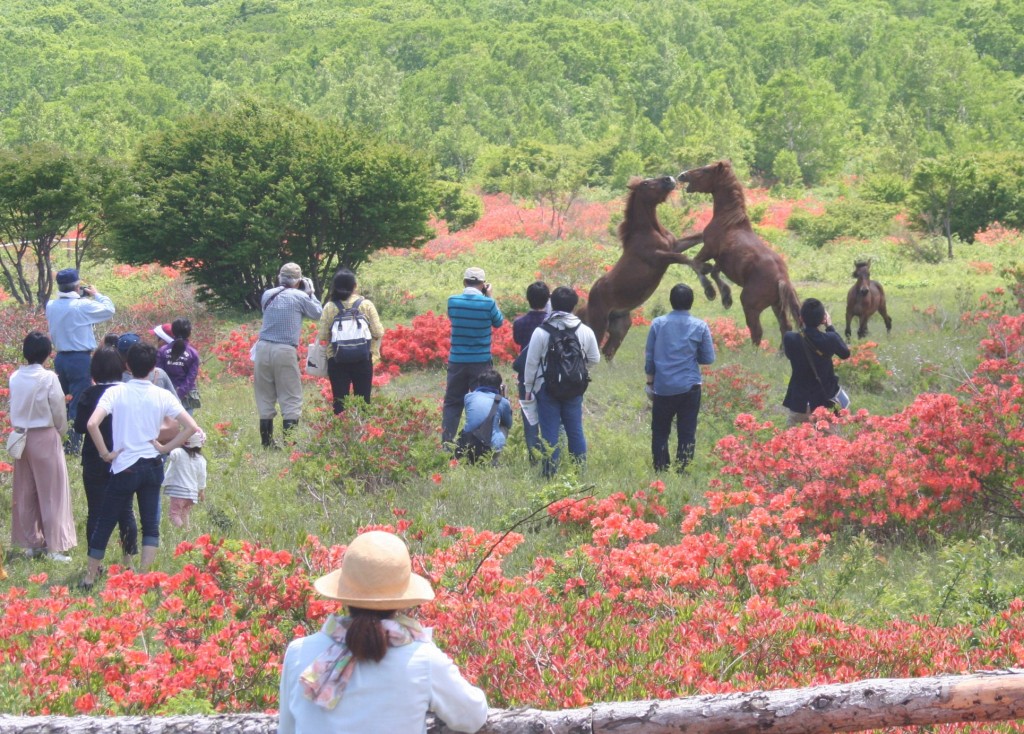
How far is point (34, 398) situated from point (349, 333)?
3023 mm

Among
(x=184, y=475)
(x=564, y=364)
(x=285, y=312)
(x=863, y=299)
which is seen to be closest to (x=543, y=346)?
(x=564, y=364)

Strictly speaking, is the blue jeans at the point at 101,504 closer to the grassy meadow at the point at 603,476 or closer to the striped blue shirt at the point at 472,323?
the grassy meadow at the point at 603,476

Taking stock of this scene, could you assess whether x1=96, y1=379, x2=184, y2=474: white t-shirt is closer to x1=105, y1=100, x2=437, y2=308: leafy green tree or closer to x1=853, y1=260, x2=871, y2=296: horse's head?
x1=853, y1=260, x2=871, y2=296: horse's head

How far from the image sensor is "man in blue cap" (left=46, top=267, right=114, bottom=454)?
992cm

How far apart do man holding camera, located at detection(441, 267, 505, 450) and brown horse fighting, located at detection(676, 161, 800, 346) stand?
16.8 feet

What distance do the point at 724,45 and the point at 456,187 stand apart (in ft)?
278

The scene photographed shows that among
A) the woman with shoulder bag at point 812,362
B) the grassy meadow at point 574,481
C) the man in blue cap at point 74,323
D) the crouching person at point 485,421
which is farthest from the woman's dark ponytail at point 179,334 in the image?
the woman with shoulder bag at point 812,362

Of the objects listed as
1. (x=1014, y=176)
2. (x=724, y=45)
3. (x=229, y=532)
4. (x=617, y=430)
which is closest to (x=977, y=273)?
(x=1014, y=176)

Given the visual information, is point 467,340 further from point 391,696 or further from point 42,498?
point 391,696

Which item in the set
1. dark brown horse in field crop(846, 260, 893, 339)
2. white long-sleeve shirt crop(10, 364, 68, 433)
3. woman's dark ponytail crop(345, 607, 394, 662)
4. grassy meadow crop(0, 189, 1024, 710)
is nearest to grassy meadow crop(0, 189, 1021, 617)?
grassy meadow crop(0, 189, 1024, 710)

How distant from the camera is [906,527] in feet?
24.9

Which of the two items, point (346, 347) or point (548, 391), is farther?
point (346, 347)

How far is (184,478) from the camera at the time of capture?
307 inches

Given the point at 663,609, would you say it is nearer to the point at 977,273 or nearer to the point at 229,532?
the point at 229,532
